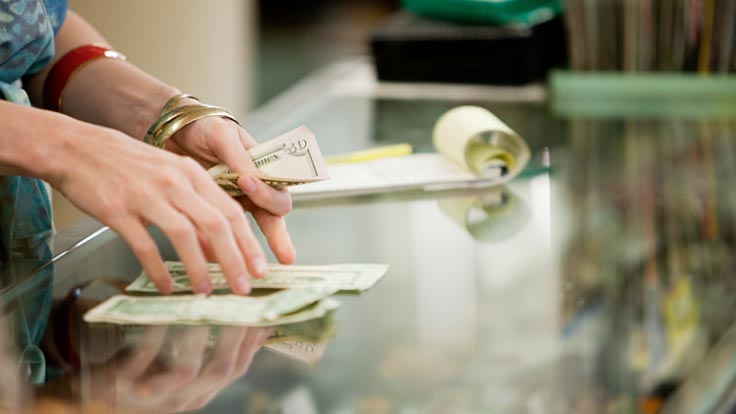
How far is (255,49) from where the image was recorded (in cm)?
757

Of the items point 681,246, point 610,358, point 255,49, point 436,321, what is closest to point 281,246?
point 436,321

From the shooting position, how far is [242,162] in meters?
1.16

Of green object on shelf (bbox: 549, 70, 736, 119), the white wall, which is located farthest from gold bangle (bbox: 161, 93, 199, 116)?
the white wall

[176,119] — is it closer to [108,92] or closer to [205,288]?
[108,92]

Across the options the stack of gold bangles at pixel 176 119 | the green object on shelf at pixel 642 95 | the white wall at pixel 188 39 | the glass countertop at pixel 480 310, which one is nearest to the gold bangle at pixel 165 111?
the stack of gold bangles at pixel 176 119

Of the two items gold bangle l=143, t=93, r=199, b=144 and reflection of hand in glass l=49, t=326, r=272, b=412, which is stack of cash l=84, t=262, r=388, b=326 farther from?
gold bangle l=143, t=93, r=199, b=144

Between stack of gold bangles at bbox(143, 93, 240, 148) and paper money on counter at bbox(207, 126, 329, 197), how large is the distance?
0.06 m

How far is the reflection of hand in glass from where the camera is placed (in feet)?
2.64

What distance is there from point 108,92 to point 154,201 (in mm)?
470

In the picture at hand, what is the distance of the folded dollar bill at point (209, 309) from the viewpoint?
95cm

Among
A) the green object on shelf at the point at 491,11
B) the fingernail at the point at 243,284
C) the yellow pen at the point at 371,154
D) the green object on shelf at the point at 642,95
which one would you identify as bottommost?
the green object on shelf at the point at 642,95

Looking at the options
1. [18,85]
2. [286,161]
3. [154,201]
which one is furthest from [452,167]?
[154,201]

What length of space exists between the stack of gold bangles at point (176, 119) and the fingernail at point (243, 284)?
29 centimetres

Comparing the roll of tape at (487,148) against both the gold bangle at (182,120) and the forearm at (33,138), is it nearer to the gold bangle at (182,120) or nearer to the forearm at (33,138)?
the gold bangle at (182,120)
